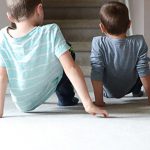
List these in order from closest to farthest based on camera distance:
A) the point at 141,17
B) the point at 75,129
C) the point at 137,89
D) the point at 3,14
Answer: the point at 75,129 → the point at 137,89 → the point at 3,14 → the point at 141,17

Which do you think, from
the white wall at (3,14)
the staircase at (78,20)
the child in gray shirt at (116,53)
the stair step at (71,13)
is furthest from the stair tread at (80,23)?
the child in gray shirt at (116,53)

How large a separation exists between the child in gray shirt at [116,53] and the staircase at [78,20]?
974 mm

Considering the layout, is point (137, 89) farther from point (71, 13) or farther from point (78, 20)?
point (71, 13)

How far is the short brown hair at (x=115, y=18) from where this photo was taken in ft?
5.92

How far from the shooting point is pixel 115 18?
5.91 ft

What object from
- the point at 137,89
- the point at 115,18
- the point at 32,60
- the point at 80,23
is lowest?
the point at 137,89

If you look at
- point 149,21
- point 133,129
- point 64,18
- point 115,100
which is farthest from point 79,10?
point 133,129

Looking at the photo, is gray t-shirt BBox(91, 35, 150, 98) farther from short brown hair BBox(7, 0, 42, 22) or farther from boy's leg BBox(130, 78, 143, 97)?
short brown hair BBox(7, 0, 42, 22)

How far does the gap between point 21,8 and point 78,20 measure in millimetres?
1684

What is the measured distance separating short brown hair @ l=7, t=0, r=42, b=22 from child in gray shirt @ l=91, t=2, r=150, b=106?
345 mm

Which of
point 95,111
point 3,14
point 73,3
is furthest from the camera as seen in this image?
point 73,3

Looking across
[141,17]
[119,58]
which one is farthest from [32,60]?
[141,17]

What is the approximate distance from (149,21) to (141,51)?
1013mm

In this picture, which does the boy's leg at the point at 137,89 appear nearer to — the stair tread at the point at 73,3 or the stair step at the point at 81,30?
the stair step at the point at 81,30
